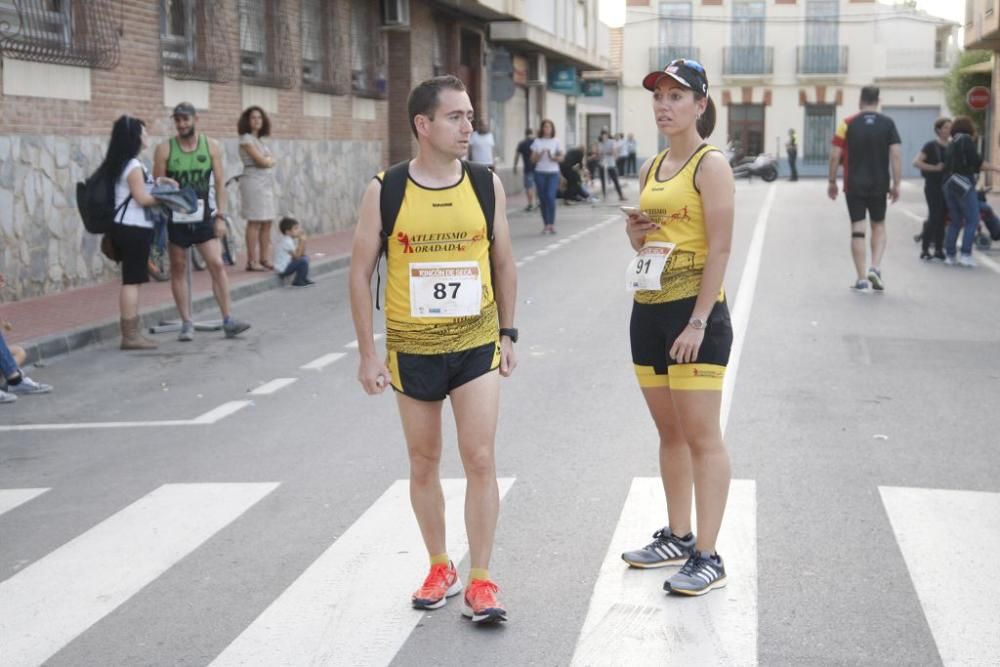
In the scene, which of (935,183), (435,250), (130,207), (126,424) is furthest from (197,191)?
(935,183)

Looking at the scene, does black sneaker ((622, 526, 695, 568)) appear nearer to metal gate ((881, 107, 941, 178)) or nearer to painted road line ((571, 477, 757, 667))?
painted road line ((571, 477, 757, 667))

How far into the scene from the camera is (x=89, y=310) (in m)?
13.0

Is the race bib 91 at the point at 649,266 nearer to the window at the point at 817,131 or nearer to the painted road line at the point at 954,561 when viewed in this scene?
the painted road line at the point at 954,561

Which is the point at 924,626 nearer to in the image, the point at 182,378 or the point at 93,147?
the point at 182,378

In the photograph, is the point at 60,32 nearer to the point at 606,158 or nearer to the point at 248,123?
the point at 248,123

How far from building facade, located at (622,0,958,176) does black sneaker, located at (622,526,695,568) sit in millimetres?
59891

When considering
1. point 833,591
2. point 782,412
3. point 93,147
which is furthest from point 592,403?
point 93,147

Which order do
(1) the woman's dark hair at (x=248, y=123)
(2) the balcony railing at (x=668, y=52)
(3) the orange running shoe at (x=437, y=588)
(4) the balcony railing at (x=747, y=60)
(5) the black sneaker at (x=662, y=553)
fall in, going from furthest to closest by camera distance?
1. (2) the balcony railing at (x=668, y=52)
2. (4) the balcony railing at (x=747, y=60)
3. (1) the woman's dark hair at (x=248, y=123)
4. (5) the black sneaker at (x=662, y=553)
5. (3) the orange running shoe at (x=437, y=588)

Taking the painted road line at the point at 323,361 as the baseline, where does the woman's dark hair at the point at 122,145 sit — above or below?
above

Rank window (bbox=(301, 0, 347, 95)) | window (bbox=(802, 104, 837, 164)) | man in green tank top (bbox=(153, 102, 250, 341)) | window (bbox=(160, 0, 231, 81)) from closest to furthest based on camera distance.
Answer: man in green tank top (bbox=(153, 102, 250, 341)) < window (bbox=(160, 0, 231, 81)) < window (bbox=(301, 0, 347, 95)) < window (bbox=(802, 104, 837, 164))

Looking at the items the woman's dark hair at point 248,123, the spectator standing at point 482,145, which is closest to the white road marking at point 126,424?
the woman's dark hair at point 248,123

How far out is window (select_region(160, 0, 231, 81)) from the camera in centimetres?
1769

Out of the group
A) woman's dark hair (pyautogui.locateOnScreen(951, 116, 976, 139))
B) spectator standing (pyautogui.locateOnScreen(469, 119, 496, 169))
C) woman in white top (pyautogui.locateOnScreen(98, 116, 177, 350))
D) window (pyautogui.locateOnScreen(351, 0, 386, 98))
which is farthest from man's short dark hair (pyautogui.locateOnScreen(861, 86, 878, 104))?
spectator standing (pyautogui.locateOnScreen(469, 119, 496, 169))

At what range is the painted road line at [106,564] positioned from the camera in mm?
4742
